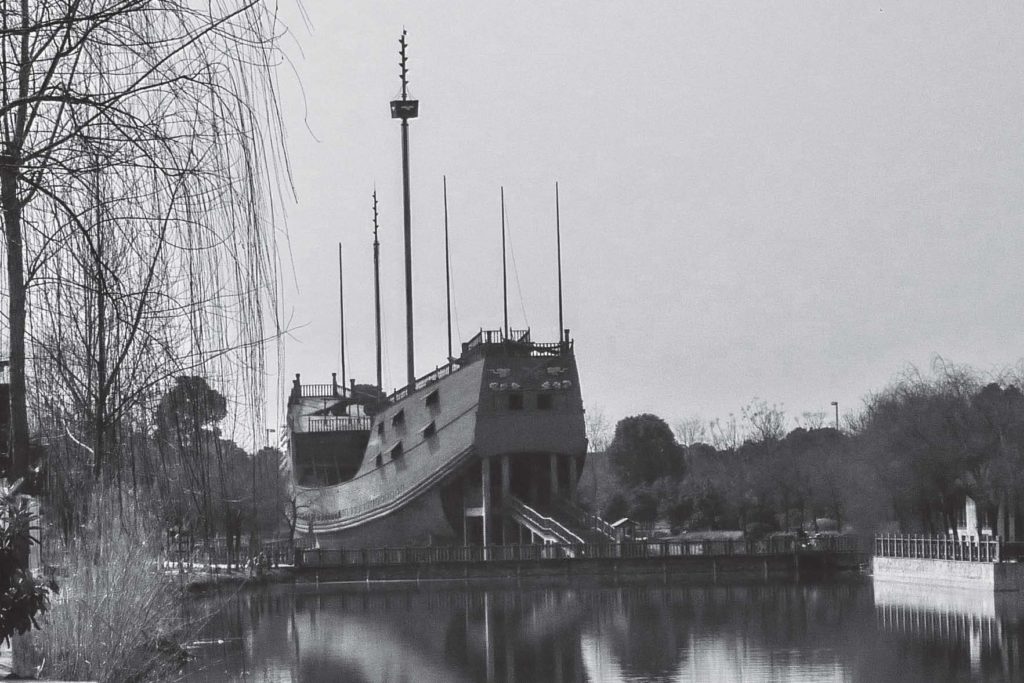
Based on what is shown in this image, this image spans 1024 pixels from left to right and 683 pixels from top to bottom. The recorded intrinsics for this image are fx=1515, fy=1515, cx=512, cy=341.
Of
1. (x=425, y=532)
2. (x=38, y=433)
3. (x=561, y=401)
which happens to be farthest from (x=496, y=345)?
(x=38, y=433)

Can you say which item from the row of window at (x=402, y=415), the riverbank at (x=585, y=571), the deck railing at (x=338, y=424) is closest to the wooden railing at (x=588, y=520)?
the riverbank at (x=585, y=571)

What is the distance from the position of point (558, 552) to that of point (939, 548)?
12.4 meters

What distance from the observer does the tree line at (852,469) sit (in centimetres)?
4456

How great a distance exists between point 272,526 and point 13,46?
6424 centimetres

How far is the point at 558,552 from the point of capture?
4975 centimetres

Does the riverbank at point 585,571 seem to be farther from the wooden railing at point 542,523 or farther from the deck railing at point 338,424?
the deck railing at point 338,424

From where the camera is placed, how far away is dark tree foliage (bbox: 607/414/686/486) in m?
71.3

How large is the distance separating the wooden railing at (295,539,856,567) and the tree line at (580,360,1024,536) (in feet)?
12.0

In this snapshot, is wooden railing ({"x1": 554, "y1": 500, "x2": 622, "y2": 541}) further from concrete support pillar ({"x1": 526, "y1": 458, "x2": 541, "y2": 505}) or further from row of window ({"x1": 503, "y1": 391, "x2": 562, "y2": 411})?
row of window ({"x1": 503, "y1": 391, "x2": 562, "y2": 411})

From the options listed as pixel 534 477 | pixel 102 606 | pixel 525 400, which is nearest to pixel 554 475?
pixel 534 477

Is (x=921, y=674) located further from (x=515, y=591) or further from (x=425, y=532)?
(x=425, y=532)

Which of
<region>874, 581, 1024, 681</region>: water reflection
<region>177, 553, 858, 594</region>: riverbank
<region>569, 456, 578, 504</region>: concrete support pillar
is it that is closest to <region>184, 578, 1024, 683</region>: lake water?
<region>874, 581, 1024, 681</region>: water reflection

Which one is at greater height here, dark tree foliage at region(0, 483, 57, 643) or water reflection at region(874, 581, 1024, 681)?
dark tree foliage at region(0, 483, 57, 643)

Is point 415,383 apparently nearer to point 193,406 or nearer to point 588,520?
point 588,520
